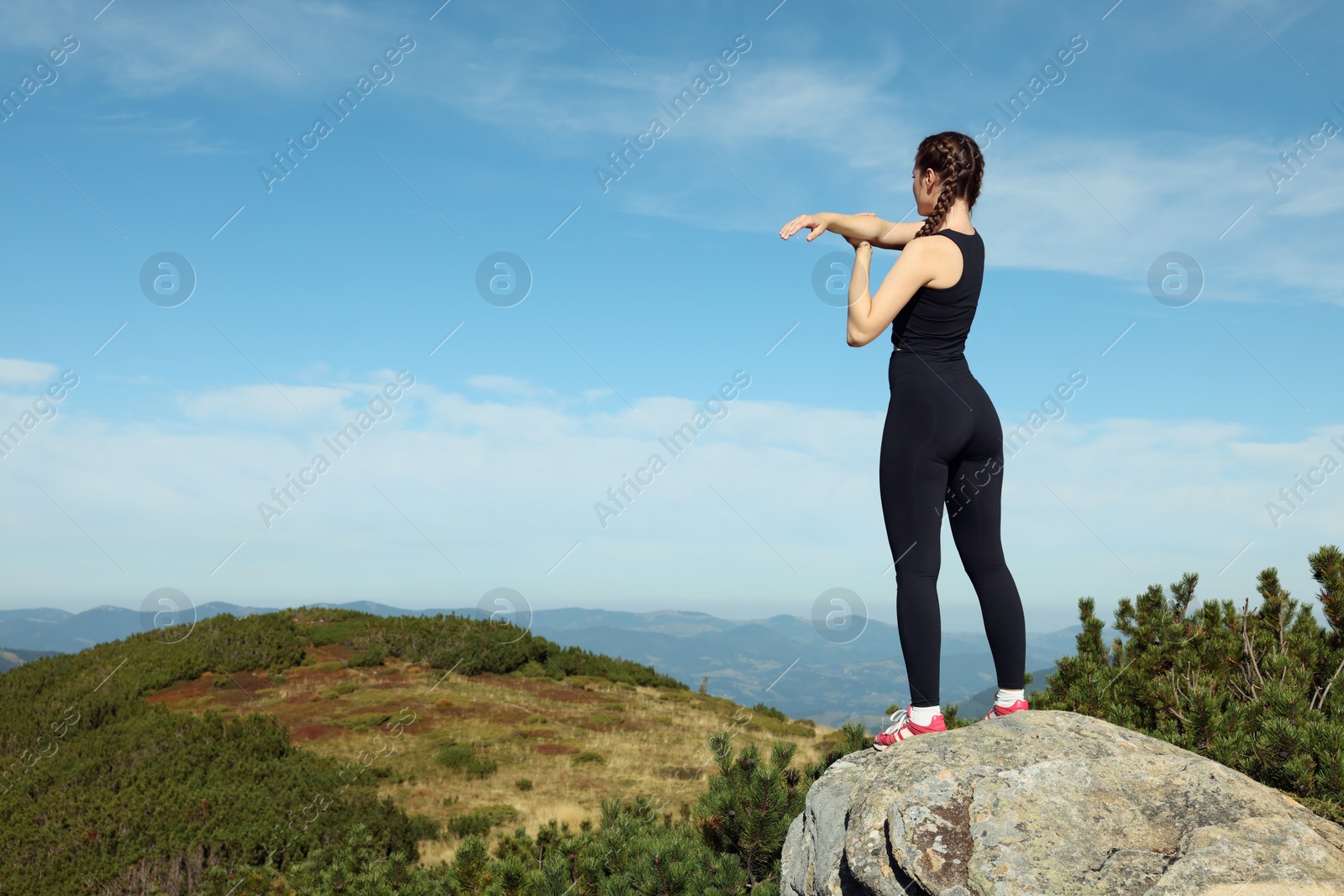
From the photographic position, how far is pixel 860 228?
13.6 ft

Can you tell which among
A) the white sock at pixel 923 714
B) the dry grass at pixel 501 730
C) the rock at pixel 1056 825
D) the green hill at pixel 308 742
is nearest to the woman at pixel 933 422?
the white sock at pixel 923 714

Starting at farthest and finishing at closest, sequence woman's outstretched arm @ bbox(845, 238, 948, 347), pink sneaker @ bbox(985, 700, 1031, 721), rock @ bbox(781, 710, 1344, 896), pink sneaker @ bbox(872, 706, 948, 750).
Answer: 1. pink sneaker @ bbox(985, 700, 1031, 721)
2. pink sneaker @ bbox(872, 706, 948, 750)
3. woman's outstretched arm @ bbox(845, 238, 948, 347)
4. rock @ bbox(781, 710, 1344, 896)

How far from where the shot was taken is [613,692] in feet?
75.2

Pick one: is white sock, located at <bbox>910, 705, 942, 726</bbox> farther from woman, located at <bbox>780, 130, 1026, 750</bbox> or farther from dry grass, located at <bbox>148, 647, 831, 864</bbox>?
dry grass, located at <bbox>148, 647, 831, 864</bbox>

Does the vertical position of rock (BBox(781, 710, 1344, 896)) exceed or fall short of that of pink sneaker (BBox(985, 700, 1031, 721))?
it falls short

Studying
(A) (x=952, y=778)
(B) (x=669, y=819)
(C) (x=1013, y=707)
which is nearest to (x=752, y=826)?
(C) (x=1013, y=707)

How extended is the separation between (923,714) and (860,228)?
2392mm

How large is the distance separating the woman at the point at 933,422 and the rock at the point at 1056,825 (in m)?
0.41

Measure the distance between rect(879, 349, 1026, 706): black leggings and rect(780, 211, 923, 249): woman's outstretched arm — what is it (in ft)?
2.03

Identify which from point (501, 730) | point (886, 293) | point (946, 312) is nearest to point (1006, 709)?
point (946, 312)

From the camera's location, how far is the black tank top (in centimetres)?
398

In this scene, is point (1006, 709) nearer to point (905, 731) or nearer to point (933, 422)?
point (905, 731)

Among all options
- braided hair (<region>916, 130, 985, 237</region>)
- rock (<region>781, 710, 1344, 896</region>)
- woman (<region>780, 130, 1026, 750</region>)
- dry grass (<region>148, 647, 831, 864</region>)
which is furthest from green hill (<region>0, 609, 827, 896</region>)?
braided hair (<region>916, 130, 985, 237</region>)

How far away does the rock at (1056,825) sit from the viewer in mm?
2715
